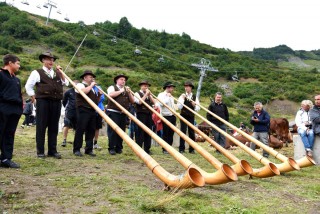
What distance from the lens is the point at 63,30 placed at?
65000 millimetres

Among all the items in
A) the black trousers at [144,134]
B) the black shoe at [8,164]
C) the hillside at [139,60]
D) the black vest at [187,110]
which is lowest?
the black shoe at [8,164]

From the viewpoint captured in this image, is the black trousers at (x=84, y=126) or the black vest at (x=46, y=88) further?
the black trousers at (x=84, y=126)

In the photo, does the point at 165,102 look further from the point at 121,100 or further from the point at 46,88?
the point at 46,88

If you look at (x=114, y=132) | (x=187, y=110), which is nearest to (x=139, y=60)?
(x=187, y=110)

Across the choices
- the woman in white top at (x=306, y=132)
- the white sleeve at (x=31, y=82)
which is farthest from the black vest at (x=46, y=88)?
the woman in white top at (x=306, y=132)

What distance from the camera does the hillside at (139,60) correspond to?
43.2 meters

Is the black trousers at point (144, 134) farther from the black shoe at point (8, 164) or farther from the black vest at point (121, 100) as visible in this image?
the black shoe at point (8, 164)

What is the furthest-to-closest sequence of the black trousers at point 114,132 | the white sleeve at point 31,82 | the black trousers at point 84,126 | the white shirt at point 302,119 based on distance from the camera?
the white shirt at point 302,119
the black trousers at point 114,132
the black trousers at point 84,126
the white sleeve at point 31,82

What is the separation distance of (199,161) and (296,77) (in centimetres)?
5473

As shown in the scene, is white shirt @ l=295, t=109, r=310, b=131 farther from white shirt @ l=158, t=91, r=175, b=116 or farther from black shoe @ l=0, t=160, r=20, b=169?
black shoe @ l=0, t=160, r=20, b=169

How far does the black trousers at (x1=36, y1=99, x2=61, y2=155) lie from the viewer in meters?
6.36

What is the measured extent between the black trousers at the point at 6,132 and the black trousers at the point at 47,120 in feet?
2.49

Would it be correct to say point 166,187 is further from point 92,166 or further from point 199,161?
point 199,161

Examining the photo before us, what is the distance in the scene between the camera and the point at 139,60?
58375 mm
